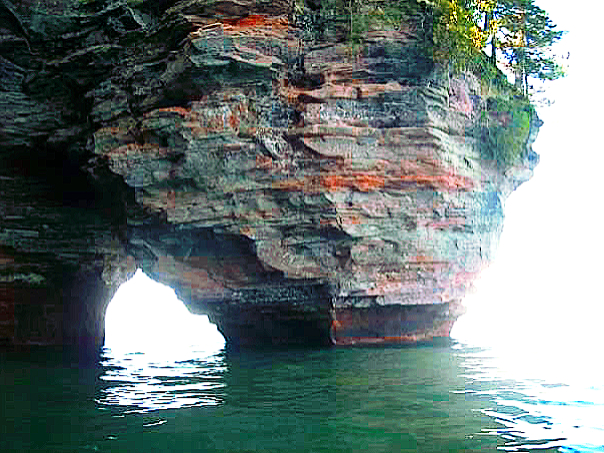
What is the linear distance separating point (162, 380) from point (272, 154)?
580cm

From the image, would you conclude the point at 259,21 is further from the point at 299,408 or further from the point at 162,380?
the point at 299,408

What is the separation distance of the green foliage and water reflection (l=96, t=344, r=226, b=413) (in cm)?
904

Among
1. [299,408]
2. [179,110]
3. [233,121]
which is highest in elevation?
[179,110]

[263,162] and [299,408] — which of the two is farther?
[263,162]

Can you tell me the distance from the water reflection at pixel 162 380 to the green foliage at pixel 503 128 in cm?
904

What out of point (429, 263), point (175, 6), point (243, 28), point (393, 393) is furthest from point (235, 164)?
point (393, 393)

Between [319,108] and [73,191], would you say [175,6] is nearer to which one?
[319,108]

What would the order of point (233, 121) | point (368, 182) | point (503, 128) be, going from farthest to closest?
point (503, 128), point (368, 182), point (233, 121)

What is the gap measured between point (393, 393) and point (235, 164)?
7257 millimetres

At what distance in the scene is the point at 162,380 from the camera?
1179 cm

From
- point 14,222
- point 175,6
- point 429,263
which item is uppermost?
point 175,6

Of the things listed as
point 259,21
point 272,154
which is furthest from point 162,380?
point 259,21

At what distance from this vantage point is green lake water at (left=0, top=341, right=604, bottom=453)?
664 centimetres

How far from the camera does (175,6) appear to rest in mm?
15672
